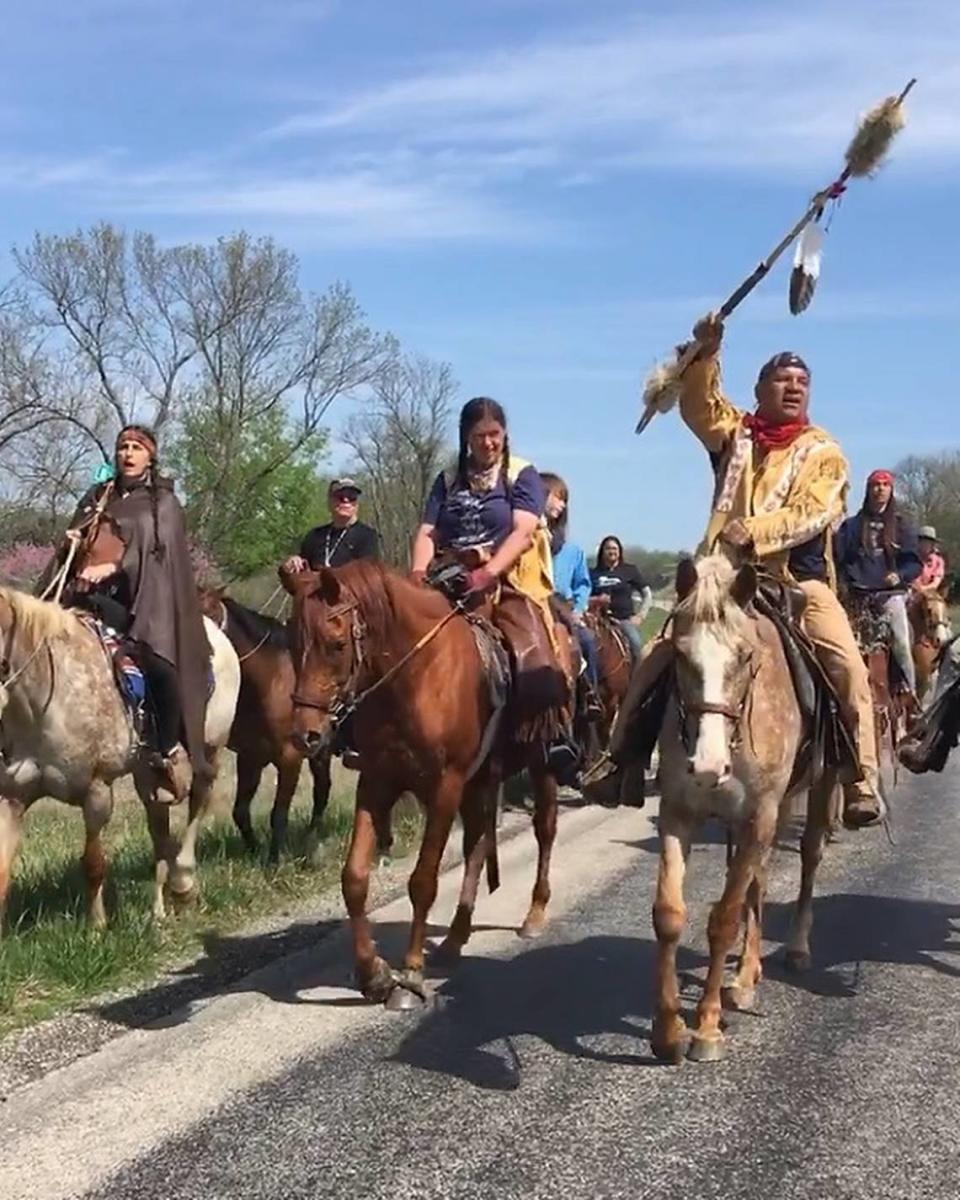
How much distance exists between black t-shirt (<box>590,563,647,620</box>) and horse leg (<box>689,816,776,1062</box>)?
9625mm

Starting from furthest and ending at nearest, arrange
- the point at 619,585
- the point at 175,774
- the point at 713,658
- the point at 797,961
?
the point at 619,585 → the point at 175,774 → the point at 797,961 → the point at 713,658

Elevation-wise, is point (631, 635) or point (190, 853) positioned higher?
point (631, 635)

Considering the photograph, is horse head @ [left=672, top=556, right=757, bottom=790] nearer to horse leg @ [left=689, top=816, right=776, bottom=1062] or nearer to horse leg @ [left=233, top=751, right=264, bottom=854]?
horse leg @ [left=689, top=816, right=776, bottom=1062]

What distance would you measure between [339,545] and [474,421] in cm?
328

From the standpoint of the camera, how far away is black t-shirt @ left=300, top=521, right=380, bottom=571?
10.6 m

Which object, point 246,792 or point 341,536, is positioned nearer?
point 246,792

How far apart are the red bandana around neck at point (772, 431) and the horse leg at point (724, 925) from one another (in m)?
1.91

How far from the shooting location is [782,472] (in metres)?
7.08

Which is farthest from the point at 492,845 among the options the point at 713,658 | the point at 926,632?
the point at 926,632

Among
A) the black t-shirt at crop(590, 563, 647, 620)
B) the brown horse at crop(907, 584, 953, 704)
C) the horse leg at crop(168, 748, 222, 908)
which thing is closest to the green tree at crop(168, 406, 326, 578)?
the black t-shirt at crop(590, 563, 647, 620)

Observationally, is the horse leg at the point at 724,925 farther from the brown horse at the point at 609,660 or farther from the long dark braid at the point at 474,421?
Answer: the brown horse at the point at 609,660

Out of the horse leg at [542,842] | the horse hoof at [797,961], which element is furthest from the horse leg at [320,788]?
the horse hoof at [797,961]

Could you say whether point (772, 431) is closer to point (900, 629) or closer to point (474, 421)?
point (474, 421)

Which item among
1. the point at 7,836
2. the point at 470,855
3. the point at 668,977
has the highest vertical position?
the point at 7,836
